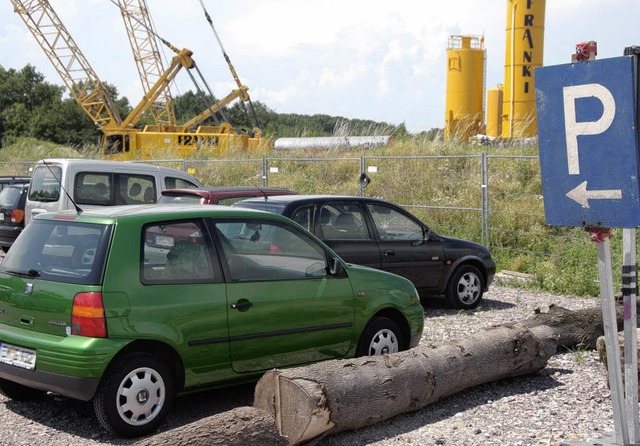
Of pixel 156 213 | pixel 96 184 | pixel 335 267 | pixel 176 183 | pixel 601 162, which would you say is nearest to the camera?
pixel 601 162

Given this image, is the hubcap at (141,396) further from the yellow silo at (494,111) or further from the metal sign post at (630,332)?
the yellow silo at (494,111)

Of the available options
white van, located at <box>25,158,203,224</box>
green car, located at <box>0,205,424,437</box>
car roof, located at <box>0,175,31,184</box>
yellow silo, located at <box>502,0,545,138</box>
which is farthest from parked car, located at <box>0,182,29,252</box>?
yellow silo, located at <box>502,0,545,138</box>

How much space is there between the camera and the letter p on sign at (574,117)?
4898 mm

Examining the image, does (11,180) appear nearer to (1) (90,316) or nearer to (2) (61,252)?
(2) (61,252)

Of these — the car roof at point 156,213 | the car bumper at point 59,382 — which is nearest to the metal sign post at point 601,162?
the car roof at point 156,213

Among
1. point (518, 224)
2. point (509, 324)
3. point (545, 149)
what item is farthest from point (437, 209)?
point (545, 149)

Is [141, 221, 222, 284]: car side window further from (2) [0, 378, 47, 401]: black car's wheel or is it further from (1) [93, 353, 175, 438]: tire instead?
(2) [0, 378, 47, 401]: black car's wheel

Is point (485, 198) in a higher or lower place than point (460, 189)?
lower

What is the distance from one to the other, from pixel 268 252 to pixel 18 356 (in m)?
2.06

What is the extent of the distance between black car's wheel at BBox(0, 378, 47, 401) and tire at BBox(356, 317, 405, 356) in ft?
9.03

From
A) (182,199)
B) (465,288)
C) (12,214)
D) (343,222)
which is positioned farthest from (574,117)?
(12,214)

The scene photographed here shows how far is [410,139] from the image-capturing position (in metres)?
24.0

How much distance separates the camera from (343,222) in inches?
411

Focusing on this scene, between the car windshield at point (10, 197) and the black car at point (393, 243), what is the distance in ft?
23.3
